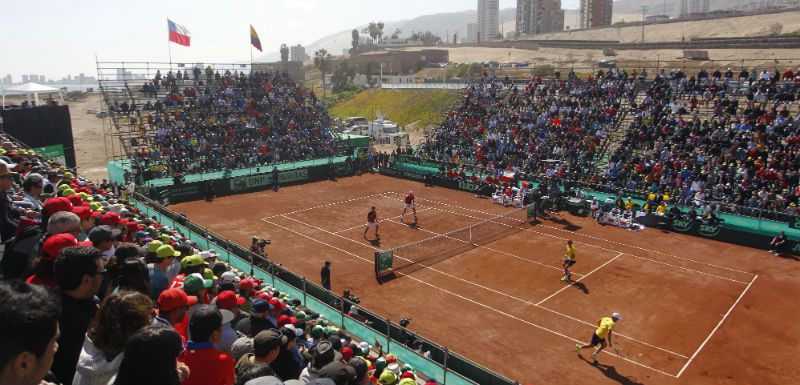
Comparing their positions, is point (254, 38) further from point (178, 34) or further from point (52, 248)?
point (52, 248)

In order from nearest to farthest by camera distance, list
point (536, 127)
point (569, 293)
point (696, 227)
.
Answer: point (569, 293) < point (696, 227) < point (536, 127)

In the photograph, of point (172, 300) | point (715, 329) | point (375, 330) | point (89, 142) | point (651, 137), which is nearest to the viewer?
point (172, 300)

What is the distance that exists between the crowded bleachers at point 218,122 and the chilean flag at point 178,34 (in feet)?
8.82

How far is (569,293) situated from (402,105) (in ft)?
192

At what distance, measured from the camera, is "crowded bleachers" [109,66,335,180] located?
129ft

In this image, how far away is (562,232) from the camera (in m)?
27.3

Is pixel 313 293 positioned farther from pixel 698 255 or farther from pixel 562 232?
pixel 698 255

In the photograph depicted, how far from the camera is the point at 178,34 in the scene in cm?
4612

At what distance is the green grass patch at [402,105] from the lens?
69812 mm

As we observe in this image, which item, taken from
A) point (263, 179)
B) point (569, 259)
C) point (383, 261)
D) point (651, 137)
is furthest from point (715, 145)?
point (263, 179)

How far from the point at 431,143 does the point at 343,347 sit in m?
36.6

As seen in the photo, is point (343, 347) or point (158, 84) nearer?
point (343, 347)

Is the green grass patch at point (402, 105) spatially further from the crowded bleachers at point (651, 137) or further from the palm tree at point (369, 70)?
the crowded bleachers at point (651, 137)

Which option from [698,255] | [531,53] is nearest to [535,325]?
[698,255]
